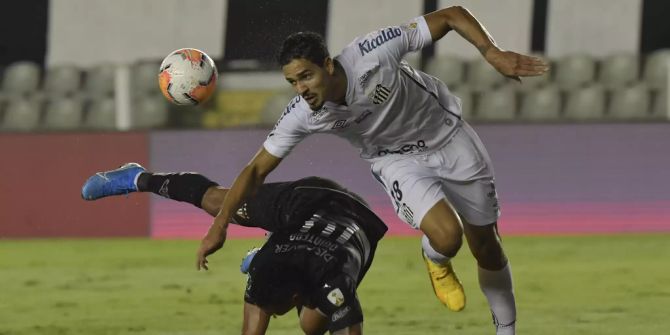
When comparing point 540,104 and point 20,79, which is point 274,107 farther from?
point 20,79

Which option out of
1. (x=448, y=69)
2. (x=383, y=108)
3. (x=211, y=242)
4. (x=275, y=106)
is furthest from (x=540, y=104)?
(x=211, y=242)

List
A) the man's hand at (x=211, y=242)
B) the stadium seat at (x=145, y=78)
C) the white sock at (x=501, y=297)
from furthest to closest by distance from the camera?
1. the stadium seat at (x=145, y=78)
2. the white sock at (x=501, y=297)
3. the man's hand at (x=211, y=242)

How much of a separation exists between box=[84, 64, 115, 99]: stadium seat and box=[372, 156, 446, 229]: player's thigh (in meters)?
7.83

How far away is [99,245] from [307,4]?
12.8 ft

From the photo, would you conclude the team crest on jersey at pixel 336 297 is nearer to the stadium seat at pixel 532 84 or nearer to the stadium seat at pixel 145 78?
the stadium seat at pixel 532 84

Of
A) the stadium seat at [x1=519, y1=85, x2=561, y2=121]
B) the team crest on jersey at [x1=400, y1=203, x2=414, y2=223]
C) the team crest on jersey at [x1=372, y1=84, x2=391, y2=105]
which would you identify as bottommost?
the stadium seat at [x1=519, y1=85, x2=561, y2=121]

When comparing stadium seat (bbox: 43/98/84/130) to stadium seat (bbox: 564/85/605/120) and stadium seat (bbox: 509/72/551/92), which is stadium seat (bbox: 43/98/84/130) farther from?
stadium seat (bbox: 564/85/605/120)

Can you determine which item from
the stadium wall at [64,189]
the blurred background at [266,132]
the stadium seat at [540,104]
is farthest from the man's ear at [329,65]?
the stadium wall at [64,189]

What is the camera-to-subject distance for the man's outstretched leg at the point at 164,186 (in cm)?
724

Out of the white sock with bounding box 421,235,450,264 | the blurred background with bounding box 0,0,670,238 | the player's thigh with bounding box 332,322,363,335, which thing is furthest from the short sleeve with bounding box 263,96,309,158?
the blurred background with bounding box 0,0,670,238

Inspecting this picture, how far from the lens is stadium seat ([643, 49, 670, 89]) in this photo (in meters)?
13.3

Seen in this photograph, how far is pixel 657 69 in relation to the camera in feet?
44.1

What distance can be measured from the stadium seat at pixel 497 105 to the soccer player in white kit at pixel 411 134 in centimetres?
621

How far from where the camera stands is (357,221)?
20.6ft
